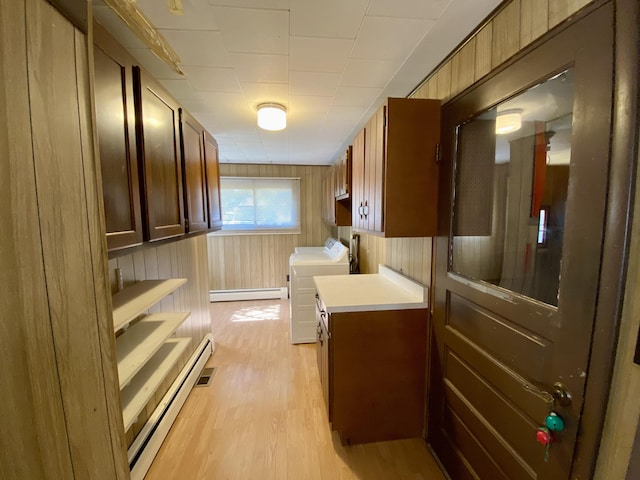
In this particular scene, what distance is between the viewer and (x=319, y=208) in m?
4.69

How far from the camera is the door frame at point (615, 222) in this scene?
0.62 m

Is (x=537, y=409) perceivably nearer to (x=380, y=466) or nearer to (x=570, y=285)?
(x=570, y=285)

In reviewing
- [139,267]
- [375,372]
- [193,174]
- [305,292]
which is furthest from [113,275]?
[305,292]

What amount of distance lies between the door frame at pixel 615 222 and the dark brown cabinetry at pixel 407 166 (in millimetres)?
673

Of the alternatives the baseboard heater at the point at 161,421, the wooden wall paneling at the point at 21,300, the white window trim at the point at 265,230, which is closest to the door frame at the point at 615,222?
Result: the wooden wall paneling at the point at 21,300

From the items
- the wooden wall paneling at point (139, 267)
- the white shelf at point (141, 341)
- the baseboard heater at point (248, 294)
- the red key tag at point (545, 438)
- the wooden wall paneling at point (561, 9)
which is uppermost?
the wooden wall paneling at point (561, 9)

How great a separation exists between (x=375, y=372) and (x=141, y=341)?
1.32 m

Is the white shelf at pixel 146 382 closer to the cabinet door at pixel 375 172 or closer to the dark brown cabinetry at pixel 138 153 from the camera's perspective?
the dark brown cabinetry at pixel 138 153

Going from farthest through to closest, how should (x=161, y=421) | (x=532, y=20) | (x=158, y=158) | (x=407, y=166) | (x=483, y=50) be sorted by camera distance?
(x=161, y=421) → (x=407, y=166) → (x=158, y=158) → (x=483, y=50) → (x=532, y=20)

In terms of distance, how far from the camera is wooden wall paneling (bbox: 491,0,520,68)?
974mm

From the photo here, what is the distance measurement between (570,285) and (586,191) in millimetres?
272

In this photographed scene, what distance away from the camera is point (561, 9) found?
0.81 metres

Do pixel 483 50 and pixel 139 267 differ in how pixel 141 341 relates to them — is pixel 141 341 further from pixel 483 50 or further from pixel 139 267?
pixel 483 50

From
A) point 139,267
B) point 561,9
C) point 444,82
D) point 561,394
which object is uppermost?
point 444,82
